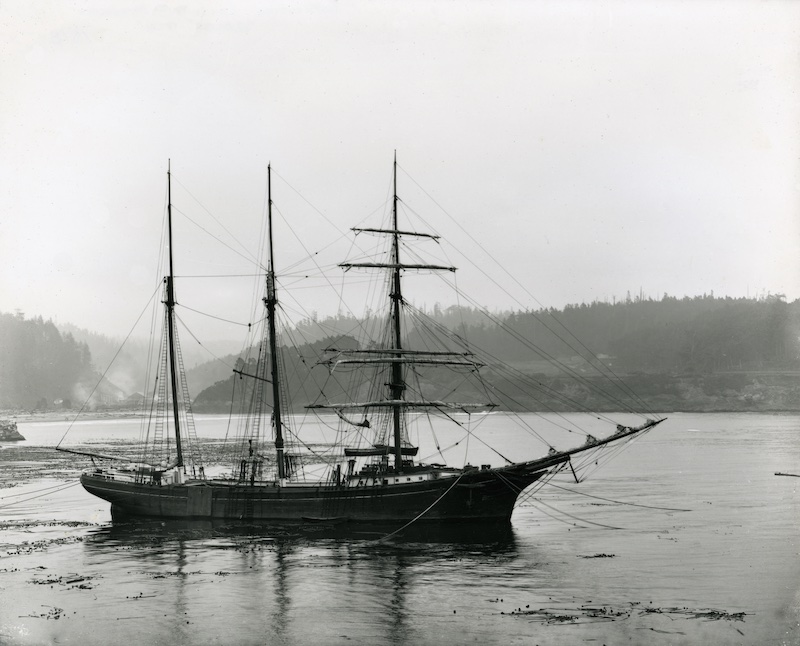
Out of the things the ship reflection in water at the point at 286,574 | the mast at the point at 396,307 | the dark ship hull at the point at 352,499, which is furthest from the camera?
the mast at the point at 396,307

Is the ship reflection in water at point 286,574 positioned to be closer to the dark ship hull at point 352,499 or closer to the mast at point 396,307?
the dark ship hull at point 352,499

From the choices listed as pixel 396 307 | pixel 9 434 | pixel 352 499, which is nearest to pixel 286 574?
pixel 352 499

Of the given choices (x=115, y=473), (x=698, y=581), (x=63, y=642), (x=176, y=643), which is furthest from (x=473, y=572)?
(x=115, y=473)

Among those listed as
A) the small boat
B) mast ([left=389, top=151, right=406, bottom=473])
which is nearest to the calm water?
mast ([left=389, top=151, right=406, bottom=473])

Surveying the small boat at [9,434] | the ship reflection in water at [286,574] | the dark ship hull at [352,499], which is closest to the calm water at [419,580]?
the ship reflection in water at [286,574]

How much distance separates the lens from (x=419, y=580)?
32656 mm

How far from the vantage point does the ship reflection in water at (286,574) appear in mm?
26125

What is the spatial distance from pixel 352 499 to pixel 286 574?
38.6 ft

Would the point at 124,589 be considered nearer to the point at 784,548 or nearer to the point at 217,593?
the point at 217,593

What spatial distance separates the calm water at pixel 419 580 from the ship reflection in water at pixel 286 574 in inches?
4.4

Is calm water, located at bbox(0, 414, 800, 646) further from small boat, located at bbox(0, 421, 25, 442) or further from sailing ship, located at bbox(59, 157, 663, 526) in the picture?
small boat, located at bbox(0, 421, 25, 442)

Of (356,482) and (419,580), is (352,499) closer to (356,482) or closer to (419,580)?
(356,482)

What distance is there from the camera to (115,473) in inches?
2064

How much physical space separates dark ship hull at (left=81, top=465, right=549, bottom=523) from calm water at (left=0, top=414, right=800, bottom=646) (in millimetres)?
1441
